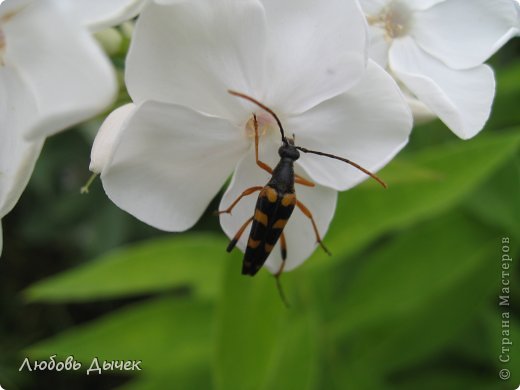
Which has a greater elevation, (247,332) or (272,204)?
(272,204)

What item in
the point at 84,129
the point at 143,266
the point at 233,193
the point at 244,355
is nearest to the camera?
the point at 233,193

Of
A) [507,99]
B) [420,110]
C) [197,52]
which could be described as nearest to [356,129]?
[420,110]

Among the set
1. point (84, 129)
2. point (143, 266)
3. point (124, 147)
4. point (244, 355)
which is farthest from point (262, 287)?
point (84, 129)

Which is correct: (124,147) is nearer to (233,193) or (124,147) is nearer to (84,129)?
(233,193)

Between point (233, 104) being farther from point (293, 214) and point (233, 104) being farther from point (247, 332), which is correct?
point (247, 332)

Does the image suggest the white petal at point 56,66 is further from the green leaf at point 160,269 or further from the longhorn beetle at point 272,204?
the green leaf at point 160,269

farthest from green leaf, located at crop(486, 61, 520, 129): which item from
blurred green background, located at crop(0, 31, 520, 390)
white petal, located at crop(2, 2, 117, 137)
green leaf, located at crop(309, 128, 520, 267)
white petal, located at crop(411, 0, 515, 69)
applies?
white petal, located at crop(2, 2, 117, 137)
